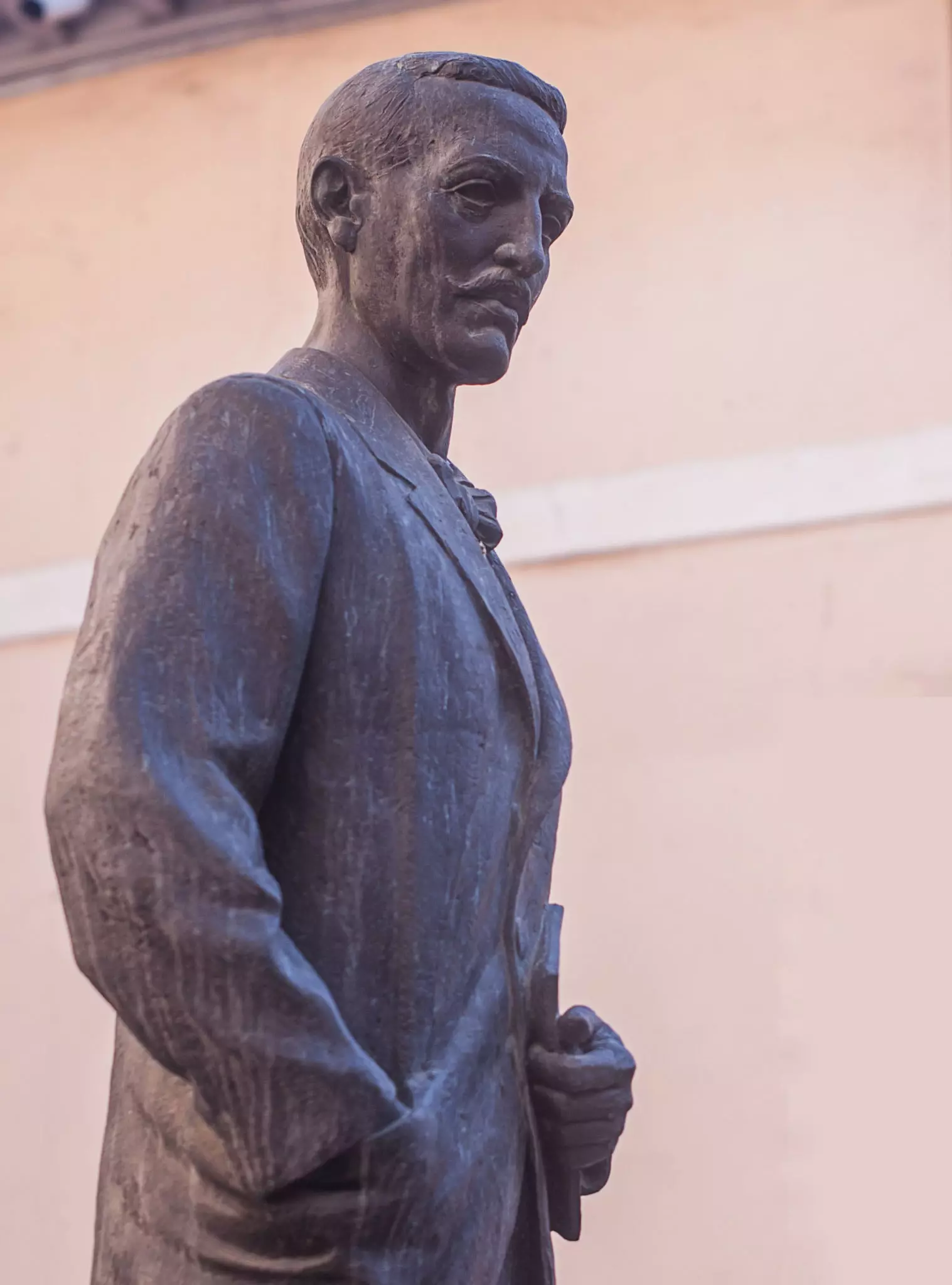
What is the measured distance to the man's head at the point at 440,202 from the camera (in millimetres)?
1567

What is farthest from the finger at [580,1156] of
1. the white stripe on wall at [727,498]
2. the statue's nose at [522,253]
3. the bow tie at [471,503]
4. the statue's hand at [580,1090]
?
the white stripe on wall at [727,498]

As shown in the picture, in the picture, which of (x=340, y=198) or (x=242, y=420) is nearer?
(x=242, y=420)

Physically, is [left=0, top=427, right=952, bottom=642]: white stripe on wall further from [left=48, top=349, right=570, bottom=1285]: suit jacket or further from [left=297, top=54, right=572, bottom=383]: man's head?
[left=48, top=349, right=570, bottom=1285]: suit jacket

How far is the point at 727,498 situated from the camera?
12.6 ft

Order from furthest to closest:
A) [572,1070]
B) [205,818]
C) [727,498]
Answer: [727,498] → [572,1070] → [205,818]

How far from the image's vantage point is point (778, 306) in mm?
3930

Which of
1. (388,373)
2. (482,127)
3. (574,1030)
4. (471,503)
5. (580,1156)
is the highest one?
(482,127)

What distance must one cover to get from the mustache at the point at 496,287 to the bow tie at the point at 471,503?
14cm

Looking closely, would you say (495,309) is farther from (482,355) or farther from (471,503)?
(471,503)

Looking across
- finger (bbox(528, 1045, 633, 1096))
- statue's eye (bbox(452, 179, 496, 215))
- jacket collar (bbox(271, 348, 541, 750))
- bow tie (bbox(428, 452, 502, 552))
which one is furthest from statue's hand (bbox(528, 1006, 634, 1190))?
statue's eye (bbox(452, 179, 496, 215))

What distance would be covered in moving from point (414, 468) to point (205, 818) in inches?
17.0

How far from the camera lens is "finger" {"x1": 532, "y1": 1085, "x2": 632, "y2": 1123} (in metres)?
1.50

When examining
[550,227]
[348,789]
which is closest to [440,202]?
[550,227]

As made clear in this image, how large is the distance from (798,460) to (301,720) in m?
2.64
